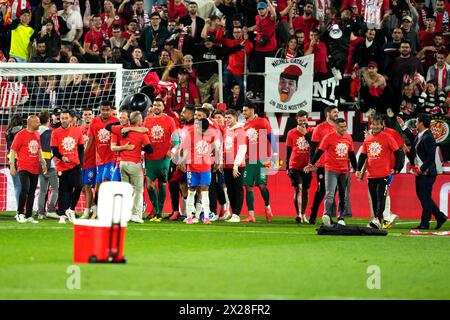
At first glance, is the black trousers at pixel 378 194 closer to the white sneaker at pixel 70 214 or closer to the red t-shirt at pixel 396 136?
the red t-shirt at pixel 396 136

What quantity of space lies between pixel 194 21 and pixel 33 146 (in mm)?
8288

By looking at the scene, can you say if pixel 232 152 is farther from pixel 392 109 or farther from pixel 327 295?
pixel 327 295

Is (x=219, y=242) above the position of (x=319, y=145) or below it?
below

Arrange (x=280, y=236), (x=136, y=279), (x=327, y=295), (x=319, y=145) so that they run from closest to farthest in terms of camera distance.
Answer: (x=327, y=295), (x=136, y=279), (x=280, y=236), (x=319, y=145)

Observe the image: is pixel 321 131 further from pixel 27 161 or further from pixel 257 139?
pixel 27 161

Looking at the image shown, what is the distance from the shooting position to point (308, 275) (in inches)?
463

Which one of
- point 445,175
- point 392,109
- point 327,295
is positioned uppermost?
point 392,109

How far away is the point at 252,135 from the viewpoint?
21.3 m

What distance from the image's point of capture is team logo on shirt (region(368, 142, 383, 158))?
1955 cm

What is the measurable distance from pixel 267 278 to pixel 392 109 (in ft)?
42.1

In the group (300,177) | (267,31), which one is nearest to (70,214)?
(300,177)

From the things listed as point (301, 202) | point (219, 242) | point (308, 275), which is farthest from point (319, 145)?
point (308, 275)

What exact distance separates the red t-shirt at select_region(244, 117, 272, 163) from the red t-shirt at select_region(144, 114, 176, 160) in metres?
1.58

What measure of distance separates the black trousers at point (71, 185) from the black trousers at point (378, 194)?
5697 mm
